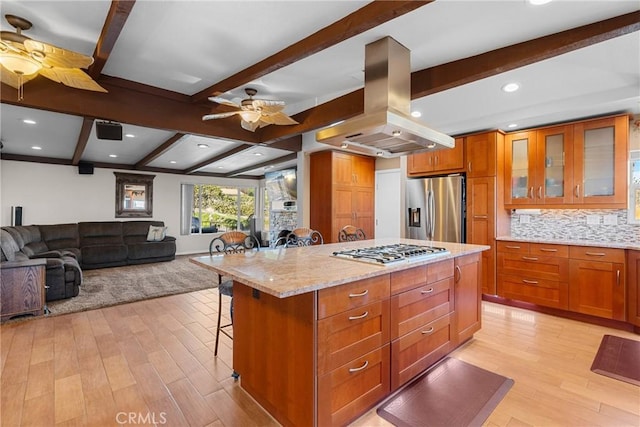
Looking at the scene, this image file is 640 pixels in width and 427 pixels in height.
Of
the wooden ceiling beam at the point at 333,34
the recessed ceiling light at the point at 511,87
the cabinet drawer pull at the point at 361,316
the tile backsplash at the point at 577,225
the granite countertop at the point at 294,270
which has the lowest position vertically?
the cabinet drawer pull at the point at 361,316

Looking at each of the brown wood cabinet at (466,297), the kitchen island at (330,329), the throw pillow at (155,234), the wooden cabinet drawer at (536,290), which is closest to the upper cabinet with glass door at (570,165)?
the wooden cabinet drawer at (536,290)

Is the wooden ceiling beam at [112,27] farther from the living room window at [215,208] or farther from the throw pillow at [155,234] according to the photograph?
the living room window at [215,208]

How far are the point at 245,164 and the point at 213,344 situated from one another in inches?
223

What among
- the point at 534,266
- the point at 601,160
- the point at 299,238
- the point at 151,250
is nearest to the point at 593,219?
the point at 601,160

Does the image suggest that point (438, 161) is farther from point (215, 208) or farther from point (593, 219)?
point (215, 208)

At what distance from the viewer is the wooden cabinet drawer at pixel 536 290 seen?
3.40 metres

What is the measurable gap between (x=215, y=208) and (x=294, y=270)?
27.1 ft

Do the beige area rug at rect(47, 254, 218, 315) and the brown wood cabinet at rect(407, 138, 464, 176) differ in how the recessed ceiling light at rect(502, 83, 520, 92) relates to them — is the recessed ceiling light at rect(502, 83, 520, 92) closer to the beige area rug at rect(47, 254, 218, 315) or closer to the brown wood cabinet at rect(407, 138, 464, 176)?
the brown wood cabinet at rect(407, 138, 464, 176)

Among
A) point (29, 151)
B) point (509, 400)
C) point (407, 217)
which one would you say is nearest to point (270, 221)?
point (407, 217)

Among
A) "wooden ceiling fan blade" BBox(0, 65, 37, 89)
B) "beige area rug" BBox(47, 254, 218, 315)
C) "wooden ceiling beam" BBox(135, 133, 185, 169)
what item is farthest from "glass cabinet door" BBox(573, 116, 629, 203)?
"wooden ceiling fan blade" BBox(0, 65, 37, 89)

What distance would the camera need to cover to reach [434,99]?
3297 millimetres

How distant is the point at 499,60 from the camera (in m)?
2.29

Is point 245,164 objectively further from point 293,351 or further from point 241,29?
point 293,351

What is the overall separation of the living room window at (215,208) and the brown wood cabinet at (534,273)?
7.80 metres
